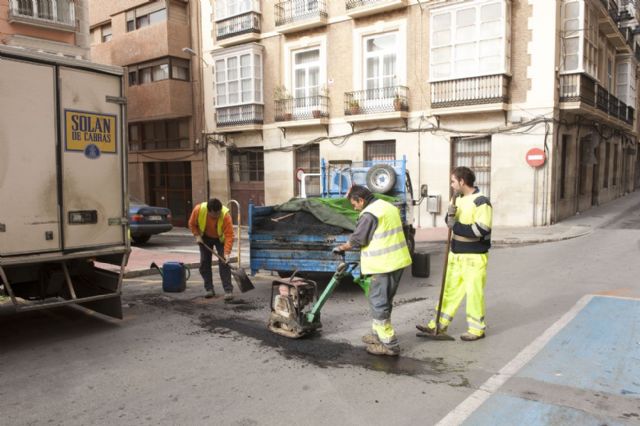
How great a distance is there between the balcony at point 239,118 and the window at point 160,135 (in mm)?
2413

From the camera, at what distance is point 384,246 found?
5.36 m

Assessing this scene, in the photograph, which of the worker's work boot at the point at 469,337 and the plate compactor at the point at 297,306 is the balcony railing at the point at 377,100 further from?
the worker's work boot at the point at 469,337

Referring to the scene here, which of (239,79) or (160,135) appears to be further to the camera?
(160,135)

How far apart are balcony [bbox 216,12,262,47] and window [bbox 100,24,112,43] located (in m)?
6.79

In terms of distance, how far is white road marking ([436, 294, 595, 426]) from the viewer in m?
3.96

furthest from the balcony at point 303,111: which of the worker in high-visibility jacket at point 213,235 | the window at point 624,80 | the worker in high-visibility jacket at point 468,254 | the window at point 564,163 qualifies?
the worker in high-visibility jacket at point 468,254

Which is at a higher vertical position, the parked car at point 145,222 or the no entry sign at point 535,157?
the no entry sign at point 535,157

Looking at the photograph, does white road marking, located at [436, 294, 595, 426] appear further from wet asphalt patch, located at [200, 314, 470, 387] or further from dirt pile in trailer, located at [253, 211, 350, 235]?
dirt pile in trailer, located at [253, 211, 350, 235]

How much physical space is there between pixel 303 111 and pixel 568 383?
17577 mm

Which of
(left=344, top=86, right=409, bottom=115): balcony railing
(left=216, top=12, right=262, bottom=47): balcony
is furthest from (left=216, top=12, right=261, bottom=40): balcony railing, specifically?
(left=344, top=86, right=409, bottom=115): balcony railing

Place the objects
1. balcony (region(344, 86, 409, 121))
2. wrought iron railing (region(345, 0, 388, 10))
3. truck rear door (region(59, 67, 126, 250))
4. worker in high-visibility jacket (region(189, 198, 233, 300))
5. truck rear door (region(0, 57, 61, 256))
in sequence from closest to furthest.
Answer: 1. truck rear door (region(0, 57, 61, 256))
2. truck rear door (region(59, 67, 126, 250))
3. worker in high-visibility jacket (region(189, 198, 233, 300))
4. balcony (region(344, 86, 409, 121))
5. wrought iron railing (region(345, 0, 388, 10))

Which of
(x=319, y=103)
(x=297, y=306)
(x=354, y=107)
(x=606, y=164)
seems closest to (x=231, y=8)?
(x=319, y=103)

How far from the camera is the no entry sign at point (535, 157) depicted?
16.1 m

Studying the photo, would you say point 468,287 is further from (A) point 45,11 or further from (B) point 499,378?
(A) point 45,11
